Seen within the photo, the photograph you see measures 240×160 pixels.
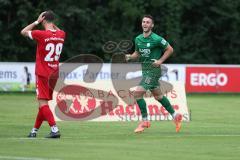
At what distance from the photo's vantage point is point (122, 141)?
13938 millimetres

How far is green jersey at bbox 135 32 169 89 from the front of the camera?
16.3 m

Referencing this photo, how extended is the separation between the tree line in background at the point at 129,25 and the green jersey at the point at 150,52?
906 inches

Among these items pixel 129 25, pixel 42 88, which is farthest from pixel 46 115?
pixel 129 25

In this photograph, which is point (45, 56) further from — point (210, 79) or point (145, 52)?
point (210, 79)

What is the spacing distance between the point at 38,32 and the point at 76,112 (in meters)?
5.05

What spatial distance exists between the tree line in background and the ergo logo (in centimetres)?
439

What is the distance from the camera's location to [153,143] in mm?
13578

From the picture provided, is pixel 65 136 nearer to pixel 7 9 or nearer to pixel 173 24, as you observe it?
pixel 7 9

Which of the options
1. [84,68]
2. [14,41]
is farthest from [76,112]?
[14,41]

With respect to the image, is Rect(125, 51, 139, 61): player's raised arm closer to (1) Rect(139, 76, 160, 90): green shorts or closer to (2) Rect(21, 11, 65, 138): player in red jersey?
(1) Rect(139, 76, 160, 90): green shorts

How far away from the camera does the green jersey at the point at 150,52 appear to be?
1627 cm

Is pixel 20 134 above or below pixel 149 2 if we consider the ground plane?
below

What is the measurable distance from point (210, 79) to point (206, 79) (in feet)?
0.57

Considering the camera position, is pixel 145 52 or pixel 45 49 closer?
pixel 45 49
